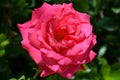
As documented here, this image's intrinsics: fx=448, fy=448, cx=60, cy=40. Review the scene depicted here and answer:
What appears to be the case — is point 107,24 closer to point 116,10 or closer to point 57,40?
point 116,10

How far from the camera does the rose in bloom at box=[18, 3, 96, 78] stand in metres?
0.88

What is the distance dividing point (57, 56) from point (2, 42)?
0.35 m

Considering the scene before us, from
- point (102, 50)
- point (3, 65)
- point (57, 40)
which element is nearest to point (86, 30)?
point (57, 40)

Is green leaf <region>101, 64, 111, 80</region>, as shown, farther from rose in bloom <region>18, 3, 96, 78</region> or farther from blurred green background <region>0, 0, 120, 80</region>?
rose in bloom <region>18, 3, 96, 78</region>

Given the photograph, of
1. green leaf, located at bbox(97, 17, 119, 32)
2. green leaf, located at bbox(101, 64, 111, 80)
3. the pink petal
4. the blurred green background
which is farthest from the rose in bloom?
green leaf, located at bbox(97, 17, 119, 32)

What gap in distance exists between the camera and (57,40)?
916mm

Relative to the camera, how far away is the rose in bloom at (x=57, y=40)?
0.88 m

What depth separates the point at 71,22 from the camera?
948 mm

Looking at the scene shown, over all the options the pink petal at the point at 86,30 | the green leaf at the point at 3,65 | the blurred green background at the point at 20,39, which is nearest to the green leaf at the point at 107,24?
the blurred green background at the point at 20,39

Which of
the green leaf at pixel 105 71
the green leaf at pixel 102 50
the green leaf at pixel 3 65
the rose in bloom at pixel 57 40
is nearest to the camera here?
the rose in bloom at pixel 57 40

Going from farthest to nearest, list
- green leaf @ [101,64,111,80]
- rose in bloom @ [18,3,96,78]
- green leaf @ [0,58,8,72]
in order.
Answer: green leaf @ [101,64,111,80], green leaf @ [0,58,8,72], rose in bloom @ [18,3,96,78]

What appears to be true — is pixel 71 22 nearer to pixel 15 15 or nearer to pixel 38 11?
pixel 38 11

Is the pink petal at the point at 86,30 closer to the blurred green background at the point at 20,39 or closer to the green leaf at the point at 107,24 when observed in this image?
the blurred green background at the point at 20,39

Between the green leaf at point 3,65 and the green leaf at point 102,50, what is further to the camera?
the green leaf at point 102,50
